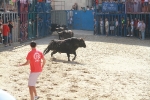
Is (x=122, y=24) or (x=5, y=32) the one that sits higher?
(x=122, y=24)

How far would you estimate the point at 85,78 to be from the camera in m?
11.9

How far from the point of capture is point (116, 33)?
105 feet

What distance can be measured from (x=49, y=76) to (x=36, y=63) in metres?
3.88

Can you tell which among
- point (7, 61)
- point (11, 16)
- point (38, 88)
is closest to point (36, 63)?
point (38, 88)

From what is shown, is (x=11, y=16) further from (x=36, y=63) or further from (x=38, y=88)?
(x=36, y=63)

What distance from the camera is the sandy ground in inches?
383

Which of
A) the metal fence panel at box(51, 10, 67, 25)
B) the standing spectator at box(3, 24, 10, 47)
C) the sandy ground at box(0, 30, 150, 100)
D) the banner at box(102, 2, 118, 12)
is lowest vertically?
the sandy ground at box(0, 30, 150, 100)

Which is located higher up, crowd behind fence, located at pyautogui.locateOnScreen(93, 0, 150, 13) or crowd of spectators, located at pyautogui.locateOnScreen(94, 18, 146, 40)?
crowd behind fence, located at pyautogui.locateOnScreen(93, 0, 150, 13)

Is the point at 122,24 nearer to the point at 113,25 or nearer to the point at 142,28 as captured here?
the point at 113,25

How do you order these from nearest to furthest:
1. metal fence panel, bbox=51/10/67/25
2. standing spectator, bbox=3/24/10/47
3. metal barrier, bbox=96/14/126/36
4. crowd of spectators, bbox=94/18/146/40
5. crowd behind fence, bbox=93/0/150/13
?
standing spectator, bbox=3/24/10/47 → crowd of spectators, bbox=94/18/146/40 → crowd behind fence, bbox=93/0/150/13 → metal barrier, bbox=96/14/126/36 → metal fence panel, bbox=51/10/67/25

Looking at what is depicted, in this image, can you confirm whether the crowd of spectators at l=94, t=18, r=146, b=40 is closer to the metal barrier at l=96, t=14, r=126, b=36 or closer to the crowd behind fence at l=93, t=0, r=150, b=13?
the metal barrier at l=96, t=14, r=126, b=36

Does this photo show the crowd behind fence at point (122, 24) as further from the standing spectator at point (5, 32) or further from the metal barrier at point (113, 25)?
the standing spectator at point (5, 32)

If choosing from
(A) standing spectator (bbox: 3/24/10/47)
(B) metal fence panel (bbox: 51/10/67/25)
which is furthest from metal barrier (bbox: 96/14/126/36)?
(A) standing spectator (bbox: 3/24/10/47)

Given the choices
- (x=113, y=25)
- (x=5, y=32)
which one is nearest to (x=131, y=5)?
(x=113, y=25)
